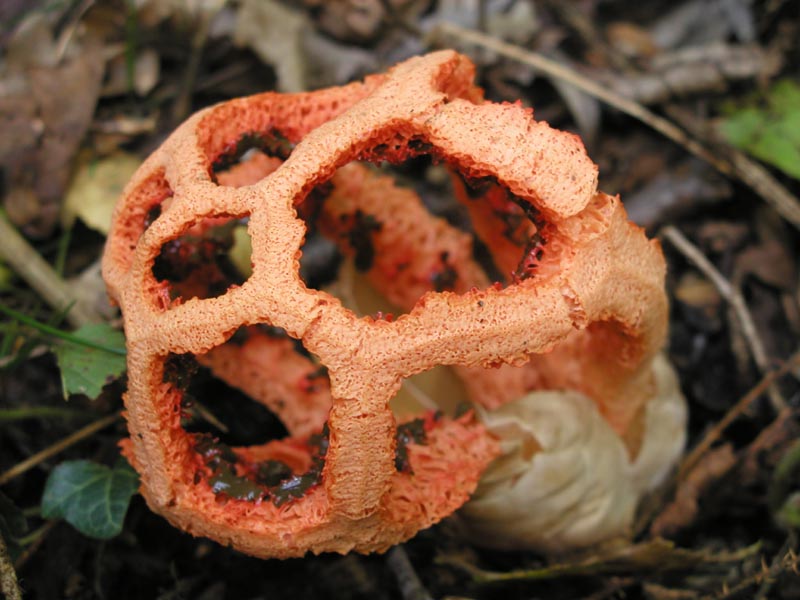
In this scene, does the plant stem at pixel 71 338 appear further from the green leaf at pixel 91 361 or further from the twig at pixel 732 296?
the twig at pixel 732 296

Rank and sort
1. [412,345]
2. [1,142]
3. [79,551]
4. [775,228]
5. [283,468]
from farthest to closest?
[775,228], [1,142], [79,551], [283,468], [412,345]

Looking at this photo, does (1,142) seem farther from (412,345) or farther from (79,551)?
(412,345)

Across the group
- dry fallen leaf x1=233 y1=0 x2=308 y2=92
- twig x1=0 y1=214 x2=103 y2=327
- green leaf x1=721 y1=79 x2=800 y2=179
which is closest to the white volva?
twig x1=0 y1=214 x2=103 y2=327

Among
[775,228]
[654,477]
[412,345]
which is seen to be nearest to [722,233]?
[775,228]

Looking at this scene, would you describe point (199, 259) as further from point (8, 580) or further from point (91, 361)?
point (8, 580)

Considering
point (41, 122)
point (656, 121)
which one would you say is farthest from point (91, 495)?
point (656, 121)

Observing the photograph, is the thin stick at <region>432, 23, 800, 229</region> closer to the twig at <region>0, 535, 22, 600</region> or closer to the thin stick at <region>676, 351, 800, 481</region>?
the thin stick at <region>676, 351, 800, 481</region>
